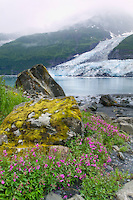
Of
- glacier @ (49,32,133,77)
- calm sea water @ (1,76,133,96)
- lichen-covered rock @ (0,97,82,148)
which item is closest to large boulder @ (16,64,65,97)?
lichen-covered rock @ (0,97,82,148)

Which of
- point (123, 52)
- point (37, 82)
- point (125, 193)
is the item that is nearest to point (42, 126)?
point (125, 193)

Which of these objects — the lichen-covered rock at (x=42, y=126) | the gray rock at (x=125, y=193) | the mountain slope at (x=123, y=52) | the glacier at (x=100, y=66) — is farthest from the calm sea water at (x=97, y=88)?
the mountain slope at (x=123, y=52)

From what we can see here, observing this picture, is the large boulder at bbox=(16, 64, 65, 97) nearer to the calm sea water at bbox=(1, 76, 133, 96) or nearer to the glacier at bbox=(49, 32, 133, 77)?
the calm sea water at bbox=(1, 76, 133, 96)

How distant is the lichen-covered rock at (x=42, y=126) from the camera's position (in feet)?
15.5

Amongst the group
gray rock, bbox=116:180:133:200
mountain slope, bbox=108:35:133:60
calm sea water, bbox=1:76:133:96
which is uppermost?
mountain slope, bbox=108:35:133:60

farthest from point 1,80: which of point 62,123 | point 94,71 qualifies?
point 94,71

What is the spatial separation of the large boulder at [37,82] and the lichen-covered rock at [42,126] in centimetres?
806

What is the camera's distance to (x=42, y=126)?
4.97m

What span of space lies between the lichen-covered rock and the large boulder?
806 cm

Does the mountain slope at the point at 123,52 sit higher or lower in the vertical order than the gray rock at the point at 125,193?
higher

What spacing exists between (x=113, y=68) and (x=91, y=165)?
88900 millimetres

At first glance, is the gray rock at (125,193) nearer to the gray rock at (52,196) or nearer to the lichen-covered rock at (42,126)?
the gray rock at (52,196)

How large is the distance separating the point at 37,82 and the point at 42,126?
9926 mm

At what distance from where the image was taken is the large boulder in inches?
546
